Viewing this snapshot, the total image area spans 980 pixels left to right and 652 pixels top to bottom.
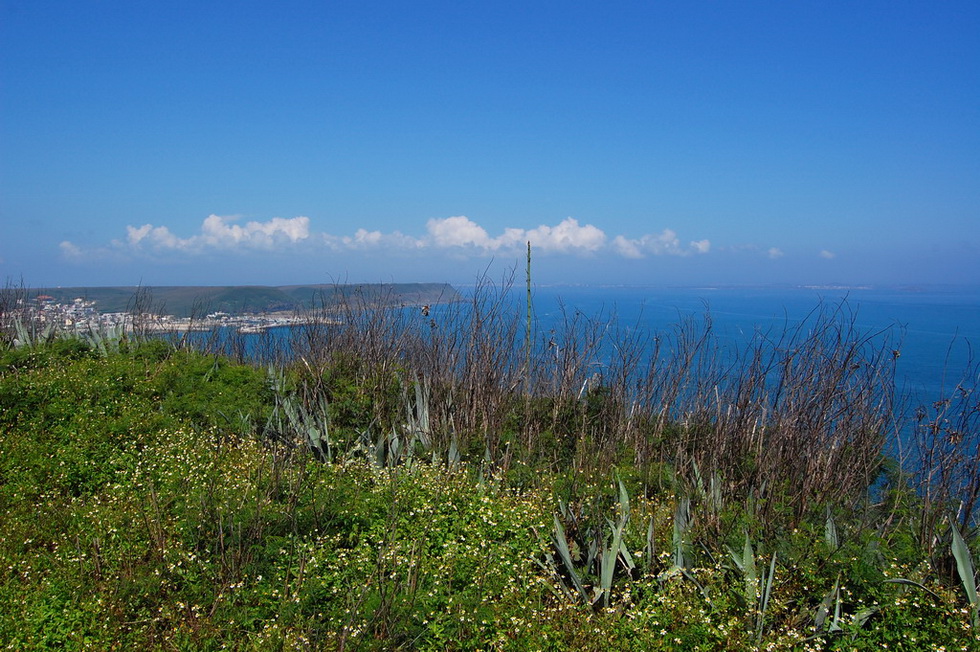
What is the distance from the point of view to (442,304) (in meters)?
7.62

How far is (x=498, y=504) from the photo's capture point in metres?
4.39

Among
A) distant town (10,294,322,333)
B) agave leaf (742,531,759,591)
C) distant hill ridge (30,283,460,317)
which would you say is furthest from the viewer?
distant town (10,294,322,333)

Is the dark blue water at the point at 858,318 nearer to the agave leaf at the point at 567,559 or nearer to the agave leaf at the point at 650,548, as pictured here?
the agave leaf at the point at 650,548

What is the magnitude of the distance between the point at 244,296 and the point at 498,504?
11.0 meters

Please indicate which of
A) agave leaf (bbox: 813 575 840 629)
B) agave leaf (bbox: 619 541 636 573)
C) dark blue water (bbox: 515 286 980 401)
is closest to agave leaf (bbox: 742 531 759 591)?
agave leaf (bbox: 813 575 840 629)

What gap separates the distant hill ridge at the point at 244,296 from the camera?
8.24 metres

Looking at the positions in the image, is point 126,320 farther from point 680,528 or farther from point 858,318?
point 858,318

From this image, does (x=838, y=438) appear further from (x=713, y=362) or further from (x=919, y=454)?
(x=713, y=362)

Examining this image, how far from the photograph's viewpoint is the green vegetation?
3.13 meters

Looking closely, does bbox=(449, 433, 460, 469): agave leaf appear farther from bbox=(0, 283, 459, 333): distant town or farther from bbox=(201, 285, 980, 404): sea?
bbox=(0, 283, 459, 333): distant town

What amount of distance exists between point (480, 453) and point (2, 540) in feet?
11.8

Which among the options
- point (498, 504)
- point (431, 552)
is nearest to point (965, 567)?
point (498, 504)

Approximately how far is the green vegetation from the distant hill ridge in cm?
133

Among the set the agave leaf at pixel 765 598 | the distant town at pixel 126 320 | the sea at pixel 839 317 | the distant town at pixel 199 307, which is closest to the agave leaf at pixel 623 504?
the agave leaf at pixel 765 598
